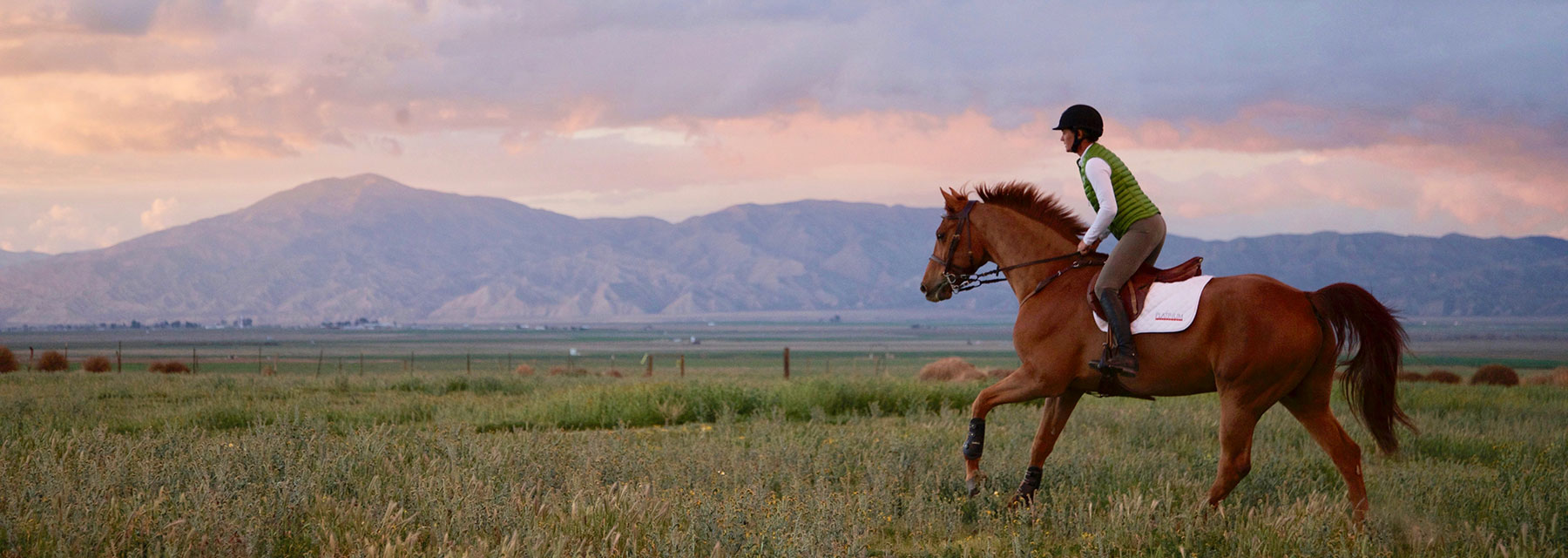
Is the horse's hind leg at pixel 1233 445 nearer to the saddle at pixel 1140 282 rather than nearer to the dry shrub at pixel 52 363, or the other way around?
the saddle at pixel 1140 282

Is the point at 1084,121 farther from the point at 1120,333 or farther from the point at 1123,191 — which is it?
the point at 1120,333

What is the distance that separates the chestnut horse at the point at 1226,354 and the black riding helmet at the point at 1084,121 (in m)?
0.83

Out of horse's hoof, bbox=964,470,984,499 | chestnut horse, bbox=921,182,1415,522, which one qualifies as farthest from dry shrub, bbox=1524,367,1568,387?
horse's hoof, bbox=964,470,984,499

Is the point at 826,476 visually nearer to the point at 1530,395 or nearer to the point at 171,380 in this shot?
the point at 1530,395

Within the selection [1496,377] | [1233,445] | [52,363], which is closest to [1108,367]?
[1233,445]

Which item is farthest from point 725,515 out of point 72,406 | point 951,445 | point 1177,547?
point 72,406

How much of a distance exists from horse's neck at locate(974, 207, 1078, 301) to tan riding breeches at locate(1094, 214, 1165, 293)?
2.19 feet

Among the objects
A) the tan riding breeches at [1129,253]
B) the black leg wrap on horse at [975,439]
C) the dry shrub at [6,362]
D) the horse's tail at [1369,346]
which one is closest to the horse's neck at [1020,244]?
the tan riding breeches at [1129,253]

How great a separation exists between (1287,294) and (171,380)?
1011 inches

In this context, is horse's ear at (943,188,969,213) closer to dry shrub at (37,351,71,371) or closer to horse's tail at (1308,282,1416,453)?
horse's tail at (1308,282,1416,453)

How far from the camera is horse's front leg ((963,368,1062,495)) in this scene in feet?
25.7

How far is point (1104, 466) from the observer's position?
9648 millimetres

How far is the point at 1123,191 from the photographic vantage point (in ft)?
26.2

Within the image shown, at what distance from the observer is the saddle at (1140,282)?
7727 millimetres
